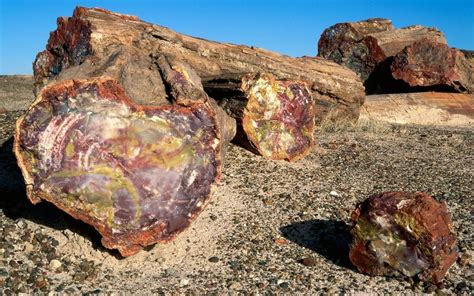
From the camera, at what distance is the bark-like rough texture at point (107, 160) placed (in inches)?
156

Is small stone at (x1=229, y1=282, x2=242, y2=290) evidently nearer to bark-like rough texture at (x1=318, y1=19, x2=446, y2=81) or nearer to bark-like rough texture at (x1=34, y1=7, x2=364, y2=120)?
bark-like rough texture at (x1=34, y1=7, x2=364, y2=120)

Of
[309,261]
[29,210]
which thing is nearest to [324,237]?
[309,261]

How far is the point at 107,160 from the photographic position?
3.99 meters

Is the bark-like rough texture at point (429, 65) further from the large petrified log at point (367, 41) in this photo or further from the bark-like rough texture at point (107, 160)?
the bark-like rough texture at point (107, 160)

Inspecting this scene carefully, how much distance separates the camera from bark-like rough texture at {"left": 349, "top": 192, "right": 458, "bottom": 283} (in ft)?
12.4

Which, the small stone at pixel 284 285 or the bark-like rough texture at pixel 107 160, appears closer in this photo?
the small stone at pixel 284 285

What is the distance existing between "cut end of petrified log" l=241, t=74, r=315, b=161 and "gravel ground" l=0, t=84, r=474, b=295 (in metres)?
0.22

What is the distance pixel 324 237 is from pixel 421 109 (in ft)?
22.5

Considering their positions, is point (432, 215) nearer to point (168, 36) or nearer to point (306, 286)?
point (306, 286)

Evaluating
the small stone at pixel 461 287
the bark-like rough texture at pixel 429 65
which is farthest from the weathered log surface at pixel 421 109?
the small stone at pixel 461 287

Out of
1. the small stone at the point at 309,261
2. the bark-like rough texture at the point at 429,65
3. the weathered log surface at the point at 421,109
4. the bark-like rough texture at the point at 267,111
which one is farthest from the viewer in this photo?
the bark-like rough texture at the point at 429,65

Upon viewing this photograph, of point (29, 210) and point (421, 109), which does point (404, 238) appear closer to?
point (29, 210)

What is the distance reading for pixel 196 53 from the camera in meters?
7.06

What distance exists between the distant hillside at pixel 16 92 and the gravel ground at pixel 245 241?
5680 millimetres
